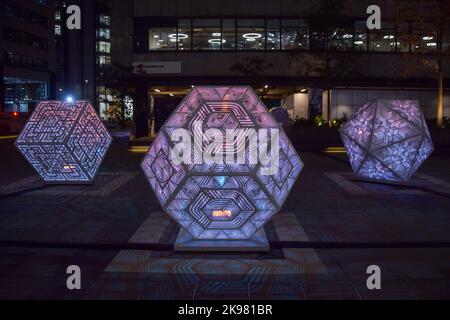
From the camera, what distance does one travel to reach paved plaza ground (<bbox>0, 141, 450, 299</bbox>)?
20.0 ft

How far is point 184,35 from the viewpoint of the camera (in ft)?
121

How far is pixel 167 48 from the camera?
37.2 m

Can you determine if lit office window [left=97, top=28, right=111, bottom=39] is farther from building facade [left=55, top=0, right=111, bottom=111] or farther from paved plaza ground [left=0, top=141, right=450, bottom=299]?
paved plaza ground [left=0, top=141, right=450, bottom=299]

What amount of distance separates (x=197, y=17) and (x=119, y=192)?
85.5ft

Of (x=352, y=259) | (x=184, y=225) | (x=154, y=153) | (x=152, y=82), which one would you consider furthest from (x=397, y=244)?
(x=152, y=82)

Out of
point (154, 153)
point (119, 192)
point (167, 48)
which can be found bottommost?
point (119, 192)

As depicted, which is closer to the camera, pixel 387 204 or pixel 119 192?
pixel 387 204

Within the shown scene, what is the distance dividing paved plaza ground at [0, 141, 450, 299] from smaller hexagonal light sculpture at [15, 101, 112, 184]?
109cm

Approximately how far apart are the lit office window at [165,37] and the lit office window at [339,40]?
36.0 feet

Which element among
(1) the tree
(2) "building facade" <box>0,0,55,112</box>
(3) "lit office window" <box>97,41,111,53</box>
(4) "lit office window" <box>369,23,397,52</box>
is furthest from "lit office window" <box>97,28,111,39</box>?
(4) "lit office window" <box>369,23,397,52</box>

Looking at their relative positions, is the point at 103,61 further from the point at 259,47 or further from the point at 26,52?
the point at 259,47

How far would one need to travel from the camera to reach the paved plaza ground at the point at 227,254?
608cm

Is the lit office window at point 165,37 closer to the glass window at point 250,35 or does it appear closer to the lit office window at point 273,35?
the glass window at point 250,35

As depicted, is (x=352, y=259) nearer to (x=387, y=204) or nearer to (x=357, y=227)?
(x=357, y=227)
